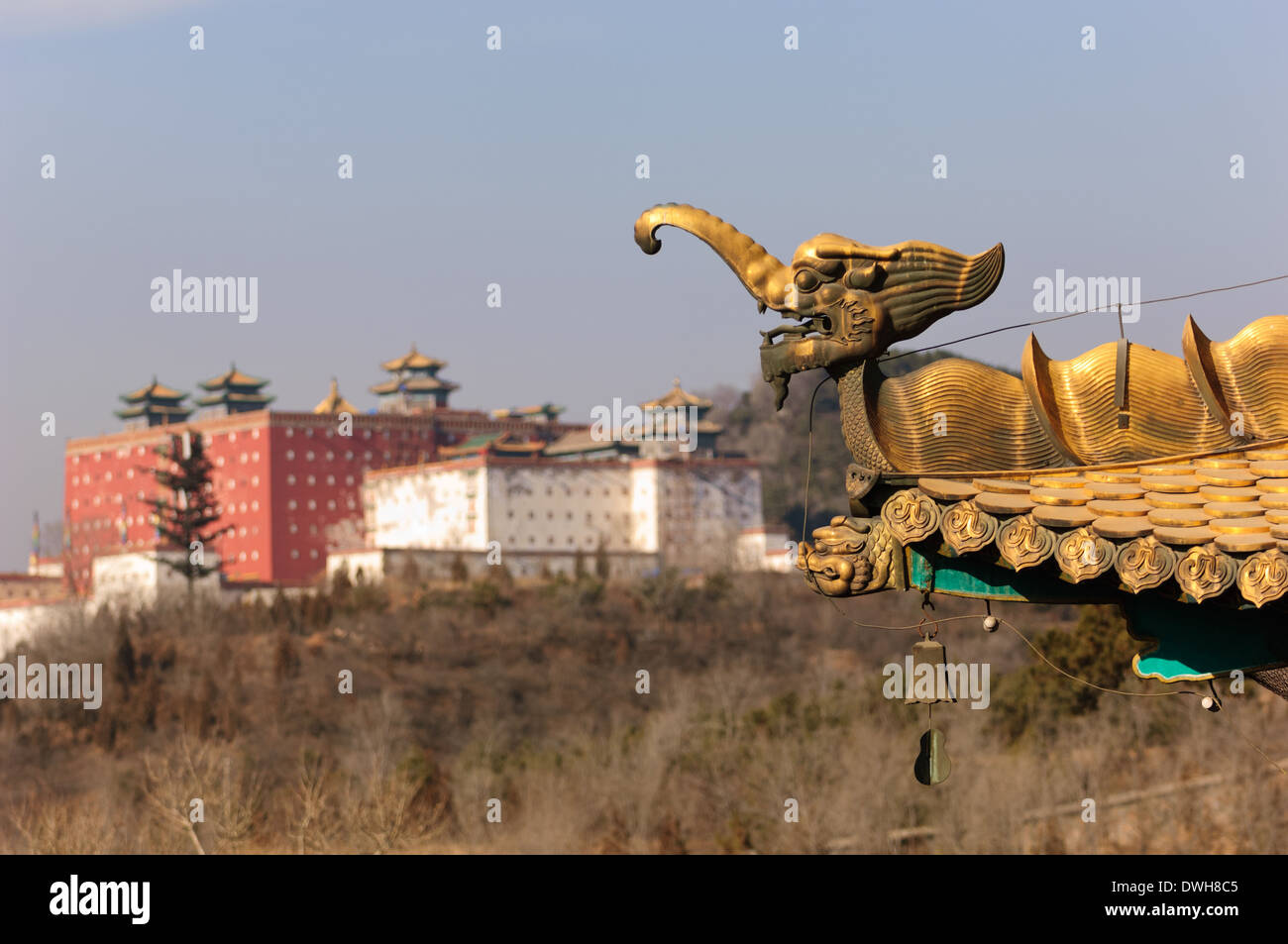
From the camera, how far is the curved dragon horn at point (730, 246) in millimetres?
5004

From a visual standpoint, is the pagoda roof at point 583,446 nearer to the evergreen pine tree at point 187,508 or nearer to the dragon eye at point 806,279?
the evergreen pine tree at point 187,508

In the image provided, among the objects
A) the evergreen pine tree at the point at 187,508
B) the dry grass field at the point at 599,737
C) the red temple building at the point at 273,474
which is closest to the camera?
the dry grass field at the point at 599,737

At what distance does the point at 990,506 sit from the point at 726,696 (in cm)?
3817

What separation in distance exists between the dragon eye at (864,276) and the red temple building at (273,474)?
179 ft

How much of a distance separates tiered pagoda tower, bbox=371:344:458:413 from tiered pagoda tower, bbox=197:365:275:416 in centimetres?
491

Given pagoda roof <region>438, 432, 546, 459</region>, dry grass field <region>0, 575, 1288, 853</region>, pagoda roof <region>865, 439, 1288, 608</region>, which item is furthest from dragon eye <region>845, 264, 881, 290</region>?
pagoda roof <region>438, 432, 546, 459</region>

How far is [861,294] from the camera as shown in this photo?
4.91 meters

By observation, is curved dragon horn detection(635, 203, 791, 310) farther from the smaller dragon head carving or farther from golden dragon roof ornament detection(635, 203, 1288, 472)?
the smaller dragon head carving

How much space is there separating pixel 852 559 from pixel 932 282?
763 mm

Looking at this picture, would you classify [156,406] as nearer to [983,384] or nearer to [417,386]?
[417,386]

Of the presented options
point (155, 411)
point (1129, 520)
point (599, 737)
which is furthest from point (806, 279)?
point (155, 411)

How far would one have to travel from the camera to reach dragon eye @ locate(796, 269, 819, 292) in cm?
493

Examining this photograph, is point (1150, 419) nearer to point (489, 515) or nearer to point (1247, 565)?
Result: point (1247, 565)

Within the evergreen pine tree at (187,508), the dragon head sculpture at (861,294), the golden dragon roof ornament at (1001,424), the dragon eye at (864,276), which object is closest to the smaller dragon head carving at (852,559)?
the golden dragon roof ornament at (1001,424)
